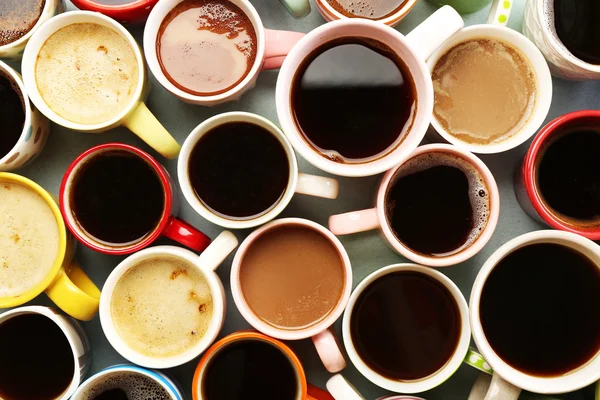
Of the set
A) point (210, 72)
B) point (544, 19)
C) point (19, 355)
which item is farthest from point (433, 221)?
point (19, 355)

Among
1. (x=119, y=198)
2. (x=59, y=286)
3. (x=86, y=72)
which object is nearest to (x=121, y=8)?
(x=86, y=72)

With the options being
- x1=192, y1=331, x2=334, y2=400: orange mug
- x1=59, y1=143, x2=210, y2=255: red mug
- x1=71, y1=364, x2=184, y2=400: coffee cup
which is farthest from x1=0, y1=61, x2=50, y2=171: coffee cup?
x1=192, y1=331, x2=334, y2=400: orange mug

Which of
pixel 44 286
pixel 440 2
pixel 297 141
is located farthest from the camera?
pixel 440 2

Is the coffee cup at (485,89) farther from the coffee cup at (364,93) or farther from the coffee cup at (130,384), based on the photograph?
the coffee cup at (130,384)

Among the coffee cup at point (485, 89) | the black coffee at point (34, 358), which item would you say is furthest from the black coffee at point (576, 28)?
the black coffee at point (34, 358)

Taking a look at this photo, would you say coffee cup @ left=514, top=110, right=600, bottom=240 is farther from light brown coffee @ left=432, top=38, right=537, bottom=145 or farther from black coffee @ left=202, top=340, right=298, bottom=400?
black coffee @ left=202, top=340, right=298, bottom=400

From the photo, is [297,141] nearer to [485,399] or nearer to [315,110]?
[315,110]
